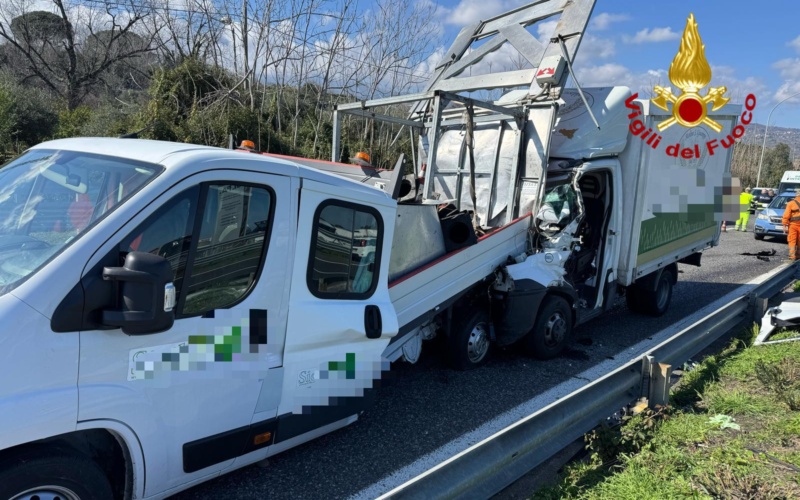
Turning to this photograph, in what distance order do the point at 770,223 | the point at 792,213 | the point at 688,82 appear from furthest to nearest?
the point at 770,223 < the point at 792,213 < the point at 688,82

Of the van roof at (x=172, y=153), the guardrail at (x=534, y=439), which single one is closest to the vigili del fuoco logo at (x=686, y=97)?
the guardrail at (x=534, y=439)

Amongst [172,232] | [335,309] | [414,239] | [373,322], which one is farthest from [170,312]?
[414,239]

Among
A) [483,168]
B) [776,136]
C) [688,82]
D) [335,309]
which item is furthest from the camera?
[776,136]

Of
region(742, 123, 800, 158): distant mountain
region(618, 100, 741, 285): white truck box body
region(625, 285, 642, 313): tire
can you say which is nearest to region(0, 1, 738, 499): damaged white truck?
region(618, 100, 741, 285): white truck box body

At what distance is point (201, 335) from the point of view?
8.86 ft

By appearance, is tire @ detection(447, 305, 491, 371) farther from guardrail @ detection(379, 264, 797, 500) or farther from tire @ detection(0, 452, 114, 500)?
tire @ detection(0, 452, 114, 500)

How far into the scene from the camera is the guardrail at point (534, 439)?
248 cm

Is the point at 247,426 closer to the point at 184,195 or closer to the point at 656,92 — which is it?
the point at 184,195

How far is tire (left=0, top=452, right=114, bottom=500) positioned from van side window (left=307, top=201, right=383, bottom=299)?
1.41 metres

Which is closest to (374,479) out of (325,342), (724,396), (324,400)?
(324,400)

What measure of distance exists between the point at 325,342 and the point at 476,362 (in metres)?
2.63

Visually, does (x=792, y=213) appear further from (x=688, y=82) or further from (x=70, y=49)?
(x=70, y=49)

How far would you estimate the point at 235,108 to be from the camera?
14.7m

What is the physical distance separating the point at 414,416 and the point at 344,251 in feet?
5.89
